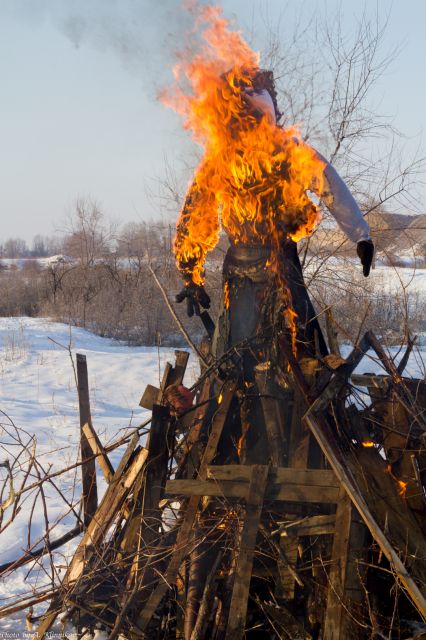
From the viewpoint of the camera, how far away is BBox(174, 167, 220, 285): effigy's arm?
3.84 meters

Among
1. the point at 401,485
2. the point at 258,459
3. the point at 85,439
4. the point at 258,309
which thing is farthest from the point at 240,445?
the point at 85,439

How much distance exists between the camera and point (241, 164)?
11.6ft

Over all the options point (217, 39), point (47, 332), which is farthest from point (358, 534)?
point (47, 332)

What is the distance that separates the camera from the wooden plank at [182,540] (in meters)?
3.09

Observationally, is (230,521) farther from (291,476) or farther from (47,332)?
(47,332)

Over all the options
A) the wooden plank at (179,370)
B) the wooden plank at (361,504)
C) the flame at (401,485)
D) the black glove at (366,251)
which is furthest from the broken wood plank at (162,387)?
the flame at (401,485)

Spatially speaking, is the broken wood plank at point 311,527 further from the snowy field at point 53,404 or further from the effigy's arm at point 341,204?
the effigy's arm at point 341,204

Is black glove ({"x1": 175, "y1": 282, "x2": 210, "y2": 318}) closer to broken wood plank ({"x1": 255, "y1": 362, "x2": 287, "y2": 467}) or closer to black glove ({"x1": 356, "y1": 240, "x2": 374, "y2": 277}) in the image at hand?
broken wood plank ({"x1": 255, "y1": 362, "x2": 287, "y2": 467})

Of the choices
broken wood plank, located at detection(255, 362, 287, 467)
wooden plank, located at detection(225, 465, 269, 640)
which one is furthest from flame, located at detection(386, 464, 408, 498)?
wooden plank, located at detection(225, 465, 269, 640)

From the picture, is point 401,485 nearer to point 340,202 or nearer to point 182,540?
point 182,540

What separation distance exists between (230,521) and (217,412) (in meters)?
0.63

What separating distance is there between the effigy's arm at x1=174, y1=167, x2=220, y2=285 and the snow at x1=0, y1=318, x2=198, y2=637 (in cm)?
66

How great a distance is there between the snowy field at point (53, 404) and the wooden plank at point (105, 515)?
11 cm

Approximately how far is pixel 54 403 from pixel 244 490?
6354 mm
